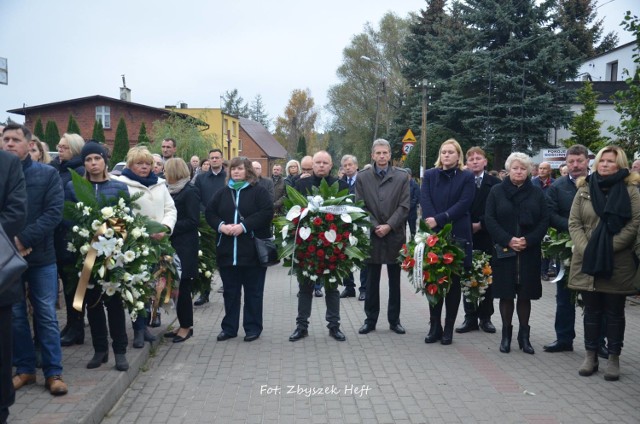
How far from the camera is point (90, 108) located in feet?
163

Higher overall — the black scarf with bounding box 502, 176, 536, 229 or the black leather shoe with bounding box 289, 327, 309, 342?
the black scarf with bounding box 502, 176, 536, 229

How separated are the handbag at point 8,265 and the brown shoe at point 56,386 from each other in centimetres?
161

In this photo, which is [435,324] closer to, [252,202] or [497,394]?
[497,394]

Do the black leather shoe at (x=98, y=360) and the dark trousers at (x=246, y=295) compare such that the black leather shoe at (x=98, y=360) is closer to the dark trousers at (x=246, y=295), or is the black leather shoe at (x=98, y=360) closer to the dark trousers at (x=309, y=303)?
the dark trousers at (x=246, y=295)

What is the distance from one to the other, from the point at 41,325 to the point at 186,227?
2156 millimetres

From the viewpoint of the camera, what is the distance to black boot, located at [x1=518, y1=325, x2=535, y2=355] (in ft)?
22.5

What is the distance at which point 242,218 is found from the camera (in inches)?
282

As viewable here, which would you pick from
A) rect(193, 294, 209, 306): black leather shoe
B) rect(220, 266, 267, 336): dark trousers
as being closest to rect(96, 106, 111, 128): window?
rect(193, 294, 209, 306): black leather shoe

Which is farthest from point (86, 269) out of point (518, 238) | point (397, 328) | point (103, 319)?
point (518, 238)

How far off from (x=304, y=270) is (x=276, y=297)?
3201mm

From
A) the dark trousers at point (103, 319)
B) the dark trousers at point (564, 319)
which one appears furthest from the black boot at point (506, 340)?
the dark trousers at point (103, 319)

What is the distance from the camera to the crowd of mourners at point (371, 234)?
5172 mm

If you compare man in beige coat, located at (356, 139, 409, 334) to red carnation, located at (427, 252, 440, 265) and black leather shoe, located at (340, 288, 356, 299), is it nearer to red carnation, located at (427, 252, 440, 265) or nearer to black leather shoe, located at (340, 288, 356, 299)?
red carnation, located at (427, 252, 440, 265)

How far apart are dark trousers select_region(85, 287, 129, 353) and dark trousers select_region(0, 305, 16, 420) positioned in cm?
149
